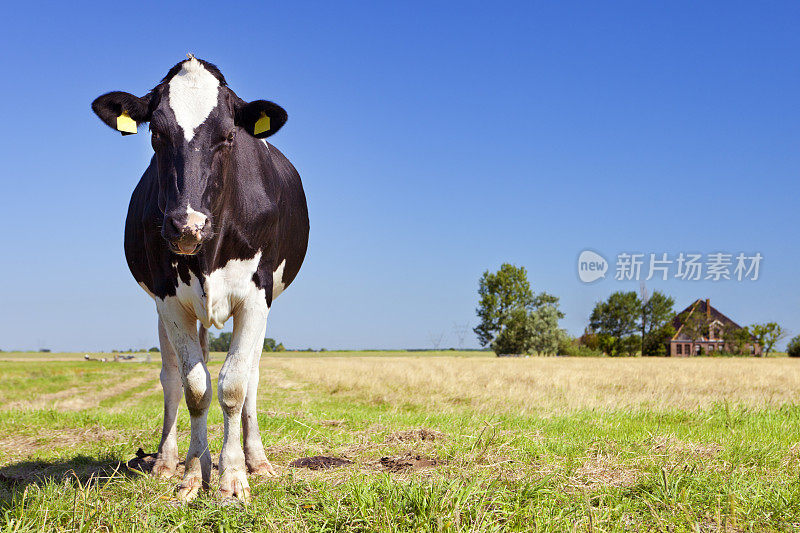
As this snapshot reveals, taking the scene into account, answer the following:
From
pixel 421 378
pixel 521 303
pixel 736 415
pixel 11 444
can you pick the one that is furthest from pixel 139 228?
pixel 521 303

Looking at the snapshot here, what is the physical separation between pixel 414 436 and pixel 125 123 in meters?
4.35

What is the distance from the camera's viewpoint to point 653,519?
369cm

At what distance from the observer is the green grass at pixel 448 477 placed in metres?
3.54

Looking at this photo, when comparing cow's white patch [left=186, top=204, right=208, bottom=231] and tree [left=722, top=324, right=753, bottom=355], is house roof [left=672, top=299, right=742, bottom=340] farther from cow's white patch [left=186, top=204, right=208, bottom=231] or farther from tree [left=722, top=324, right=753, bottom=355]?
cow's white patch [left=186, top=204, right=208, bottom=231]

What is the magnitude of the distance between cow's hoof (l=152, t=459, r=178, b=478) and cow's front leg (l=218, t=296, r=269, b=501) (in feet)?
4.16

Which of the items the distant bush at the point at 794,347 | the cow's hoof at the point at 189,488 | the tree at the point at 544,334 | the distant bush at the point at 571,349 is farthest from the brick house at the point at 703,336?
the cow's hoof at the point at 189,488

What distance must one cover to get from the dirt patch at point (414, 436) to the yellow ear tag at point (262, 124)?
3.62 metres

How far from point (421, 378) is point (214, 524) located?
16.8m

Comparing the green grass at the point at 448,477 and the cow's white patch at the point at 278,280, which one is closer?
the green grass at the point at 448,477

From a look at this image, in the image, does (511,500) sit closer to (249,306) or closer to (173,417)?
(249,306)

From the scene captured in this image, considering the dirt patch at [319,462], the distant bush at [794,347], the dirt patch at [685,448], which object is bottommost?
the dirt patch at [319,462]

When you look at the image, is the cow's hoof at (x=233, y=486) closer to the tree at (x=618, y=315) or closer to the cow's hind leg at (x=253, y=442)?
the cow's hind leg at (x=253, y=442)

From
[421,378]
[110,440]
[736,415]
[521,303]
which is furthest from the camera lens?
[521,303]

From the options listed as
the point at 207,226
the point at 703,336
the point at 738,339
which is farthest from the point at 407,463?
the point at 703,336
